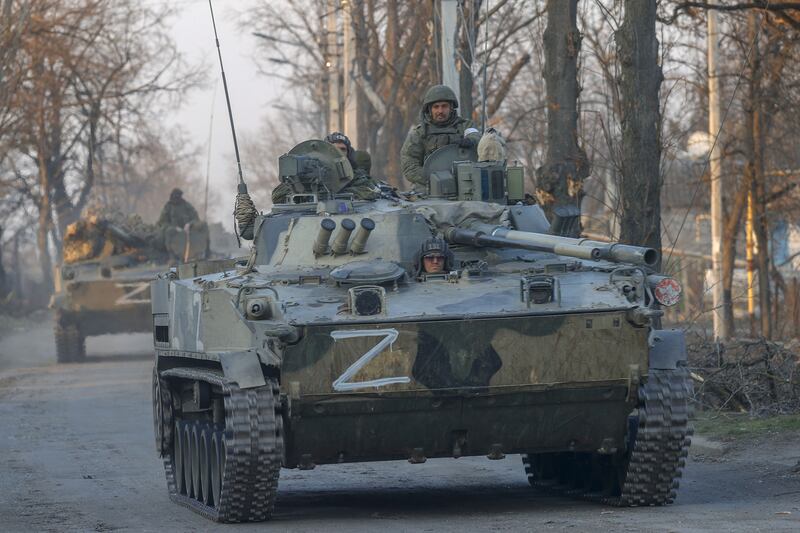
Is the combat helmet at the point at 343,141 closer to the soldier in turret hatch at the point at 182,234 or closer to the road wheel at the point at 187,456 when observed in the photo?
the road wheel at the point at 187,456

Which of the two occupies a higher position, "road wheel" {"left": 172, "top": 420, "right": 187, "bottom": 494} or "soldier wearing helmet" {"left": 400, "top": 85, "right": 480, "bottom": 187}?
"soldier wearing helmet" {"left": 400, "top": 85, "right": 480, "bottom": 187}

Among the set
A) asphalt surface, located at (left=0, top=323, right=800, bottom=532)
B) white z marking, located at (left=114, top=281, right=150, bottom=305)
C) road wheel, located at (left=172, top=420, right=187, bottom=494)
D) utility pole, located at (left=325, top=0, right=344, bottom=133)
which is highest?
utility pole, located at (left=325, top=0, right=344, bottom=133)

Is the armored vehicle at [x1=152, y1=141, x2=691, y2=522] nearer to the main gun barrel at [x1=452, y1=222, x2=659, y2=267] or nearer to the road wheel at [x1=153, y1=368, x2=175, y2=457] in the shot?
the main gun barrel at [x1=452, y1=222, x2=659, y2=267]

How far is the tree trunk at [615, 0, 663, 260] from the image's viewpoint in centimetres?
1538

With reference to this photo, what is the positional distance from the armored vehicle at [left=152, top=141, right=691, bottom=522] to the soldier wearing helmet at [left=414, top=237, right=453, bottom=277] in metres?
0.01

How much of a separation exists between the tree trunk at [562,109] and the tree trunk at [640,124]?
176 centimetres

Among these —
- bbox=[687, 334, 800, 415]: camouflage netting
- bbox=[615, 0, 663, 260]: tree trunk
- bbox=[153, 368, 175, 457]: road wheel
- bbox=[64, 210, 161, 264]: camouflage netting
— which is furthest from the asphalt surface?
bbox=[64, 210, 161, 264]: camouflage netting

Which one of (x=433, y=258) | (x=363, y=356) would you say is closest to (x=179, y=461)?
(x=433, y=258)

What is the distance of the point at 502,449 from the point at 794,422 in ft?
15.7

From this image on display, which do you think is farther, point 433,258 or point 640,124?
point 640,124

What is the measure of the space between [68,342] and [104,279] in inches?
59.9

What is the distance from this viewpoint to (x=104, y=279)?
2564 centimetres

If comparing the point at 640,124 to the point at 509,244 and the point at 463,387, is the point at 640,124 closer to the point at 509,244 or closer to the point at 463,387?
the point at 509,244

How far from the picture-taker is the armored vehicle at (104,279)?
2561cm
